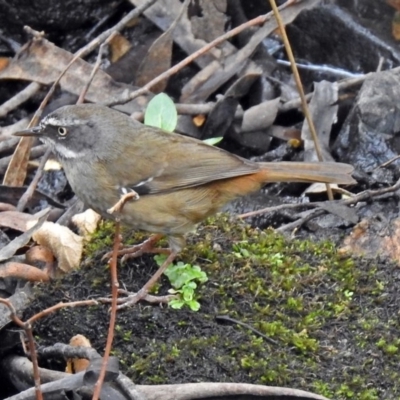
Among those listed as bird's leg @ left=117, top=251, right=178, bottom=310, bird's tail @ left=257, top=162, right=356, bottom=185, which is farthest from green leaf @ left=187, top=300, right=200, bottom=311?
bird's tail @ left=257, top=162, right=356, bottom=185

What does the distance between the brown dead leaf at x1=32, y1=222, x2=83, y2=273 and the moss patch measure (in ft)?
0.28

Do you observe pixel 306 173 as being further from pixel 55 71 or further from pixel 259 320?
pixel 55 71

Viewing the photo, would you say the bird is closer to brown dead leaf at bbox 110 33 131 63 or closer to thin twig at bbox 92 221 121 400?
thin twig at bbox 92 221 121 400

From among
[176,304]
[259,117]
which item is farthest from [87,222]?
[259,117]

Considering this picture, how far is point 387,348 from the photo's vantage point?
4.36 meters

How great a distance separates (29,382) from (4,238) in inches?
51.8

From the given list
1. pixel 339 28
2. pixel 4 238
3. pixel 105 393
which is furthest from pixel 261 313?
pixel 339 28

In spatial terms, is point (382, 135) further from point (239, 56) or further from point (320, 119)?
point (239, 56)

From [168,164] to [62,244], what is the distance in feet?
2.45

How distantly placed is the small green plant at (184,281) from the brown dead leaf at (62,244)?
464 mm

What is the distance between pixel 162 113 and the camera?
18.9 ft

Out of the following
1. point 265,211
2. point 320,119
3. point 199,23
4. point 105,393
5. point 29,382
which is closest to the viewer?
point 105,393

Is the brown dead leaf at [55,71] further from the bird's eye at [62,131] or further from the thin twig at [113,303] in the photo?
the thin twig at [113,303]

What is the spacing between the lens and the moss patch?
4.10m
